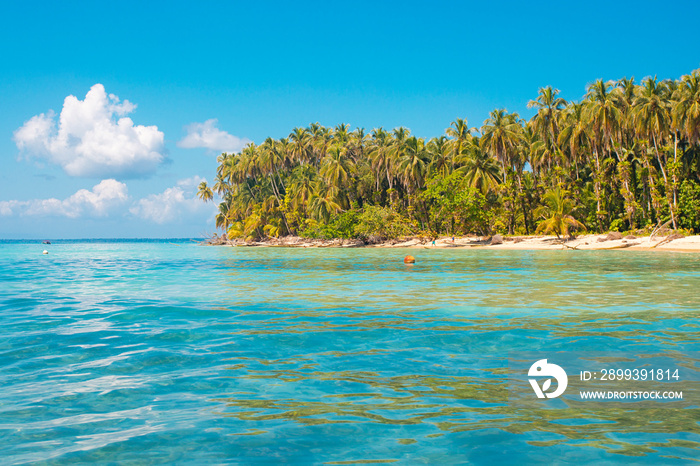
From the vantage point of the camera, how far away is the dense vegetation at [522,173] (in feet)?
154

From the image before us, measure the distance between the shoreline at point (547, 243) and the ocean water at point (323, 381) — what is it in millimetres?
30591

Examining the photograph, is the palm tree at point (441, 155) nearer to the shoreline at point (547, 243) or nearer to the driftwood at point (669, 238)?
the shoreline at point (547, 243)

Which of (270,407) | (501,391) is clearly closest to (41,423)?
(270,407)

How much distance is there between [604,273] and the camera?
21.4 m

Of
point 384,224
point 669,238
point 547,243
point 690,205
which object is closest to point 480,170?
point 547,243

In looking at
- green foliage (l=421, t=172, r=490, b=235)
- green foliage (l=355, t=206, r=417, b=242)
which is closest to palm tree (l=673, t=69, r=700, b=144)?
green foliage (l=421, t=172, r=490, b=235)

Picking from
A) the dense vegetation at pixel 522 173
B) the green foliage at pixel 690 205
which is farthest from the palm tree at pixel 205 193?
the green foliage at pixel 690 205

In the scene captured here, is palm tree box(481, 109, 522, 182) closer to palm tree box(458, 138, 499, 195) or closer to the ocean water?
palm tree box(458, 138, 499, 195)

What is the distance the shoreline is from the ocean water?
3059 cm

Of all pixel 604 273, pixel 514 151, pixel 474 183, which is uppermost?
pixel 514 151

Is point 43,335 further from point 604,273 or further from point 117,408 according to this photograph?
point 604,273

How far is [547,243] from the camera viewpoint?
164ft

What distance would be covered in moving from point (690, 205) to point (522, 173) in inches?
827

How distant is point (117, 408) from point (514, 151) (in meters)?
58.0
